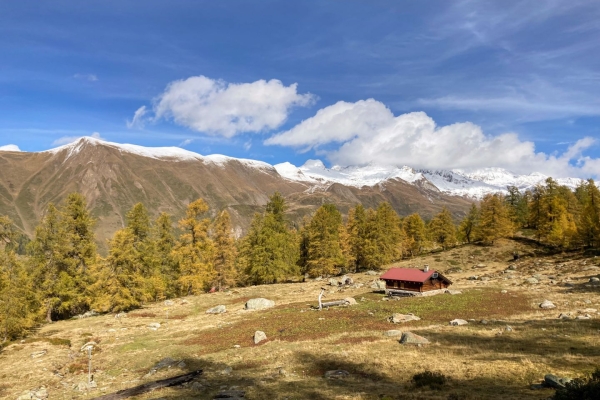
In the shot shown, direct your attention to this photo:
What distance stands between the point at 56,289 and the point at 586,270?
7479 cm

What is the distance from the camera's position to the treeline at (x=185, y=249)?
A: 151 ft

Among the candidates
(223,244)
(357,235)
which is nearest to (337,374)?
(223,244)

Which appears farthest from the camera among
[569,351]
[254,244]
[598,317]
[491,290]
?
[254,244]

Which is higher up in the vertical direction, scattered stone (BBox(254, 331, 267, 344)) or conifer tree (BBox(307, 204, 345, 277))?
conifer tree (BBox(307, 204, 345, 277))

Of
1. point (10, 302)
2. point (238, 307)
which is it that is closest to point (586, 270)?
point (238, 307)

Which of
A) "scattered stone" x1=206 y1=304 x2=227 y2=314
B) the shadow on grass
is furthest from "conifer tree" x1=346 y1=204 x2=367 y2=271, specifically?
the shadow on grass

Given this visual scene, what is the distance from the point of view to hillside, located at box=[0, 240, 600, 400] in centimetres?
1766

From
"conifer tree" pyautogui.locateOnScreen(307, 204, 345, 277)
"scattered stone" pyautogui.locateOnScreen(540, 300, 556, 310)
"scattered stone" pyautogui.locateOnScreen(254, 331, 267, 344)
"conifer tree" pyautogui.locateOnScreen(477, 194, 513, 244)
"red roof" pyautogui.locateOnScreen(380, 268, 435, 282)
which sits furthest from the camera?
"conifer tree" pyautogui.locateOnScreen(477, 194, 513, 244)

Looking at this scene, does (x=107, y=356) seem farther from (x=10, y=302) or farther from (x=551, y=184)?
(x=551, y=184)

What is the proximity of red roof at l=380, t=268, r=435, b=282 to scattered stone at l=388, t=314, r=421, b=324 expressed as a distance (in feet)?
57.1

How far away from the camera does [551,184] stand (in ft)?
282

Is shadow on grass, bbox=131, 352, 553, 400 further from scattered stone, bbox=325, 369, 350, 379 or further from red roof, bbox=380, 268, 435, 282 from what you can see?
red roof, bbox=380, 268, 435, 282

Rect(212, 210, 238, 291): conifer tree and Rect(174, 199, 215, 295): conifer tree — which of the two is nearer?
Rect(174, 199, 215, 295): conifer tree

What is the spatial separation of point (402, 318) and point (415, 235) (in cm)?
6678
